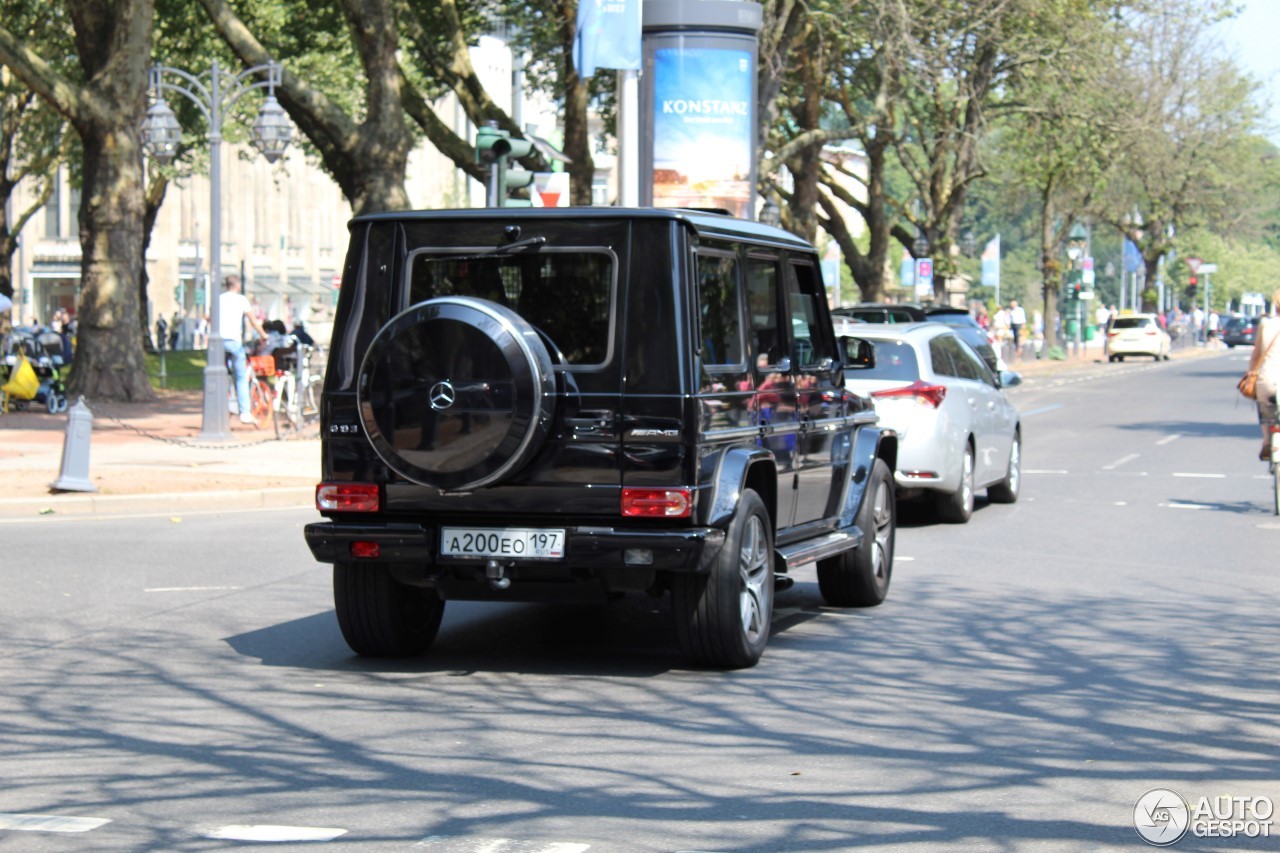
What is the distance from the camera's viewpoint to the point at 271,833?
18.8 feet

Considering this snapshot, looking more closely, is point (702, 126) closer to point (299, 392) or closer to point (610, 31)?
point (610, 31)

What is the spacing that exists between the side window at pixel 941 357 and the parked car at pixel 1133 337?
52.6 m

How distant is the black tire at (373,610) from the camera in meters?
8.84

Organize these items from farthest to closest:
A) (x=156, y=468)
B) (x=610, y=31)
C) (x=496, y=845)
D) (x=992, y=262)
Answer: (x=992, y=262)
(x=610, y=31)
(x=156, y=468)
(x=496, y=845)

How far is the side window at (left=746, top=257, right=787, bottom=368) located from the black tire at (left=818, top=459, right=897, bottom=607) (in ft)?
4.53

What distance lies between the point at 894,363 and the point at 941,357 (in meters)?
0.61

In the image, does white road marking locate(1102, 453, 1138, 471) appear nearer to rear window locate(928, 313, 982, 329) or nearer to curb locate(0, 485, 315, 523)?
rear window locate(928, 313, 982, 329)

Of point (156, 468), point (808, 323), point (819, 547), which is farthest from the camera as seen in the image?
point (156, 468)

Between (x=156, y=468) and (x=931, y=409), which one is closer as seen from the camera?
(x=931, y=409)

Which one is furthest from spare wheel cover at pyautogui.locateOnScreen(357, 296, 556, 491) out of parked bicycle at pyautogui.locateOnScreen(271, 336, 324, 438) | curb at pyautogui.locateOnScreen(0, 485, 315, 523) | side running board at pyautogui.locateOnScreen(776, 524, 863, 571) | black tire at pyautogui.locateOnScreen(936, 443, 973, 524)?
parked bicycle at pyautogui.locateOnScreen(271, 336, 324, 438)

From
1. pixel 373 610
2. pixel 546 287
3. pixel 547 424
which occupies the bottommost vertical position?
pixel 373 610

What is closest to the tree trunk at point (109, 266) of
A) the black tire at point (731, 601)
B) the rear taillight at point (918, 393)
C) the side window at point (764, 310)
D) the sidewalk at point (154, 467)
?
the sidewalk at point (154, 467)

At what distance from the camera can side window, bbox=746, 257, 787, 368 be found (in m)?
9.31

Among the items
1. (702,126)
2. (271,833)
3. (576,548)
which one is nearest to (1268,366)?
(576,548)
